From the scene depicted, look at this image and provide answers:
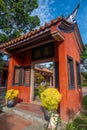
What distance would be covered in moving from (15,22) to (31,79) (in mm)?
7374

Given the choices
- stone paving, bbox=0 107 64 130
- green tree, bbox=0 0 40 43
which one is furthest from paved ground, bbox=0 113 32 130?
green tree, bbox=0 0 40 43

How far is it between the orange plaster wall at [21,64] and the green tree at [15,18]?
3.40 meters

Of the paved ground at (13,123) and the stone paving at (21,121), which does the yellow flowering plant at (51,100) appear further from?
the paved ground at (13,123)

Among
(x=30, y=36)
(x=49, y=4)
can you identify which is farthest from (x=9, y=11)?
(x=30, y=36)

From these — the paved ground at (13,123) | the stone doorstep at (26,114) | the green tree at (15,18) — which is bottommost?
the paved ground at (13,123)

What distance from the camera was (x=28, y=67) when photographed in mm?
6695

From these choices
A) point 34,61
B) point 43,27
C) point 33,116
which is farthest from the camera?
point 34,61

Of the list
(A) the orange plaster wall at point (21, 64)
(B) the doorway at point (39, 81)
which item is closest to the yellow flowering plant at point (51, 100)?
(B) the doorway at point (39, 81)

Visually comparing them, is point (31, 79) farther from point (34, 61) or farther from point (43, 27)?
point (43, 27)

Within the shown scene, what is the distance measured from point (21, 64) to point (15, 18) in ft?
20.6

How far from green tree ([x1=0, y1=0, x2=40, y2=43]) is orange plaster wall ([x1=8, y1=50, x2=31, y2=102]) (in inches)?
134

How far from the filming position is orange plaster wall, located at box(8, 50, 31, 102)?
6371mm

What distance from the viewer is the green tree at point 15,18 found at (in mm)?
9664

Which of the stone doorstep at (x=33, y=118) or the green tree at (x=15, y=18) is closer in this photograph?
the stone doorstep at (x=33, y=118)
